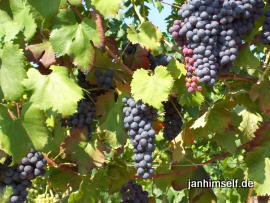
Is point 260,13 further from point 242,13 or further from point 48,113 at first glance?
point 48,113

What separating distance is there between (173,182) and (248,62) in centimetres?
97

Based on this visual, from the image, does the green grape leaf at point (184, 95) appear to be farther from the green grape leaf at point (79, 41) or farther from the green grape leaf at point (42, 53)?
the green grape leaf at point (42, 53)

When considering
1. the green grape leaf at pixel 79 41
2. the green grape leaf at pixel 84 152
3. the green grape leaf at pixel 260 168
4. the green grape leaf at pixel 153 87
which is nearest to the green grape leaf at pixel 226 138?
the green grape leaf at pixel 260 168

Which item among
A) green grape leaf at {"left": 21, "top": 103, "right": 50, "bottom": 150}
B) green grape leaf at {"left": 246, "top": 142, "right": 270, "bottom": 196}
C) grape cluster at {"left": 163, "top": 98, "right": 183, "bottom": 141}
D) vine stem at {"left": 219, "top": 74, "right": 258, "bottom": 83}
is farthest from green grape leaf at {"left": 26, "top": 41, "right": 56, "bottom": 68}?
green grape leaf at {"left": 246, "top": 142, "right": 270, "bottom": 196}

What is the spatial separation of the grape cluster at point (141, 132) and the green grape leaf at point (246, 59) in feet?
1.52

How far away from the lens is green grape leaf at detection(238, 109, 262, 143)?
7.91 ft

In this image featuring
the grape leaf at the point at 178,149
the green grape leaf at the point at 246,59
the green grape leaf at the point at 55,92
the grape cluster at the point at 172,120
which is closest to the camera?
the green grape leaf at the point at 55,92

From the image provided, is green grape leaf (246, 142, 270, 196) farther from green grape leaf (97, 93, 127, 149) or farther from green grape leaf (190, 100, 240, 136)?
green grape leaf (97, 93, 127, 149)

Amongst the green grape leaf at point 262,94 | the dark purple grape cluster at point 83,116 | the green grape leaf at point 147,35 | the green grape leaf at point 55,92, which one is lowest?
the dark purple grape cluster at point 83,116

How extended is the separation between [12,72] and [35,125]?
9.7 inches

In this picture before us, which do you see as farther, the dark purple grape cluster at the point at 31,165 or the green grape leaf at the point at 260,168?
the green grape leaf at the point at 260,168

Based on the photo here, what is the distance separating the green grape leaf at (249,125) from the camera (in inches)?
94.9

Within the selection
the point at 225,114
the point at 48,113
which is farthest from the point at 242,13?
the point at 48,113

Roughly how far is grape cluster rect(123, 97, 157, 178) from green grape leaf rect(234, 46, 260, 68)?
1.52ft
